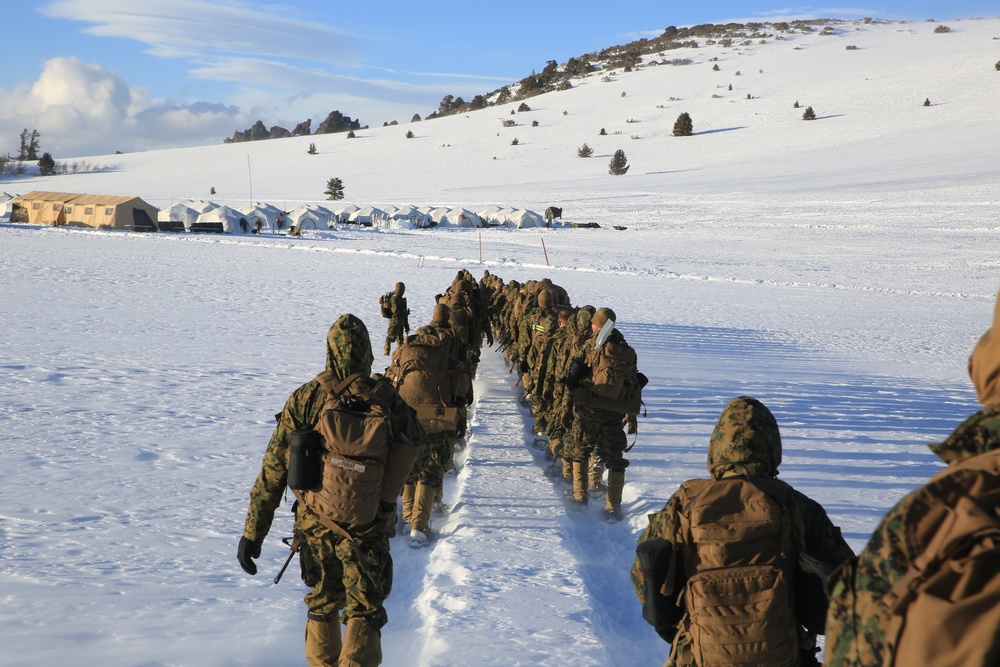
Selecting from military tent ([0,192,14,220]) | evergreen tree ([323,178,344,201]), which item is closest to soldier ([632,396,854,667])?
military tent ([0,192,14,220])

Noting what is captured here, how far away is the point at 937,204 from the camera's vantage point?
1521 inches

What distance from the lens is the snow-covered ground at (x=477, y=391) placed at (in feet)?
14.4

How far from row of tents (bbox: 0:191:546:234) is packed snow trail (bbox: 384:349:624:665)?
3504 centimetres

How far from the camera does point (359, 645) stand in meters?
3.40

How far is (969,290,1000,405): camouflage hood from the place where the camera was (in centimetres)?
142

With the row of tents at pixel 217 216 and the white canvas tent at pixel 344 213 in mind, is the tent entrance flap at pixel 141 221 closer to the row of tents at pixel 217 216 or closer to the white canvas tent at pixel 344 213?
the row of tents at pixel 217 216

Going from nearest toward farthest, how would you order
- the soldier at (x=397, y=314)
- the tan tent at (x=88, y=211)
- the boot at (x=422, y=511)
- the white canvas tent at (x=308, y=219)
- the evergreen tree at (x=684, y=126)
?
the boot at (x=422, y=511)
the soldier at (x=397, y=314)
the tan tent at (x=88, y=211)
the white canvas tent at (x=308, y=219)
the evergreen tree at (x=684, y=126)

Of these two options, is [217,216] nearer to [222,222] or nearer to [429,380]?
[222,222]

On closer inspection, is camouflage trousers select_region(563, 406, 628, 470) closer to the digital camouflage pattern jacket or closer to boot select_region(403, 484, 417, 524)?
boot select_region(403, 484, 417, 524)

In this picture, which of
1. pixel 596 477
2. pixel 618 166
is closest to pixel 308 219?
pixel 618 166

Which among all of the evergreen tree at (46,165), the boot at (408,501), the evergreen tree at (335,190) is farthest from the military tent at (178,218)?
the evergreen tree at (46,165)

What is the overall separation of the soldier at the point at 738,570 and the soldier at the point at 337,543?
1370mm

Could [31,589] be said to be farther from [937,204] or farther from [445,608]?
[937,204]

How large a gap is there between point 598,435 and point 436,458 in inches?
53.8
